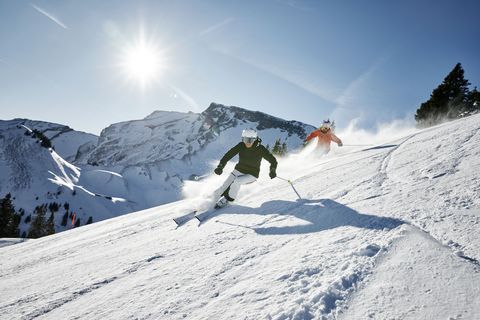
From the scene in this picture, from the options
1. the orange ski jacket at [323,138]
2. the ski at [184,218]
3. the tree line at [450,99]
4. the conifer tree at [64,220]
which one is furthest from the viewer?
the conifer tree at [64,220]

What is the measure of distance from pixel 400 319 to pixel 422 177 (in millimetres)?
3916

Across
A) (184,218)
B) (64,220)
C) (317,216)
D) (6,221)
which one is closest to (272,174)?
(184,218)

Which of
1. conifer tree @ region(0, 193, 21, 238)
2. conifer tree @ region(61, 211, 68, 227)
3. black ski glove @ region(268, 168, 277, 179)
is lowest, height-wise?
black ski glove @ region(268, 168, 277, 179)

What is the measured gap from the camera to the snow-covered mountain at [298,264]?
1.98 m

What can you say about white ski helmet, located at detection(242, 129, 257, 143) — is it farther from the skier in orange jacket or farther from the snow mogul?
the skier in orange jacket

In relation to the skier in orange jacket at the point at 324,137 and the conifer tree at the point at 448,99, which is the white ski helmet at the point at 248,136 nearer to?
the skier in orange jacket at the point at 324,137

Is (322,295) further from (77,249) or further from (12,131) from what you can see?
(12,131)

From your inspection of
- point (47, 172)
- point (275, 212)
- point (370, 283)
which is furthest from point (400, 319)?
point (47, 172)

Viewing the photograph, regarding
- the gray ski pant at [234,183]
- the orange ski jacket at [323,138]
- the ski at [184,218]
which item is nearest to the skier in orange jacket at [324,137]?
the orange ski jacket at [323,138]

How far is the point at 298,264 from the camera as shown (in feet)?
8.61

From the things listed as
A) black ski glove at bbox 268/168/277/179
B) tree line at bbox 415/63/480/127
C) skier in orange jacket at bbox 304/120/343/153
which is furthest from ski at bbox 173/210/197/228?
tree line at bbox 415/63/480/127

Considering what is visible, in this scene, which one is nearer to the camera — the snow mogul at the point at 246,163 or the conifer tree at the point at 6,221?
the snow mogul at the point at 246,163

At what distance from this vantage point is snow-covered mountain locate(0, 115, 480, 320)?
1.98m

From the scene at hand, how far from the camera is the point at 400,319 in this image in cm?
169
